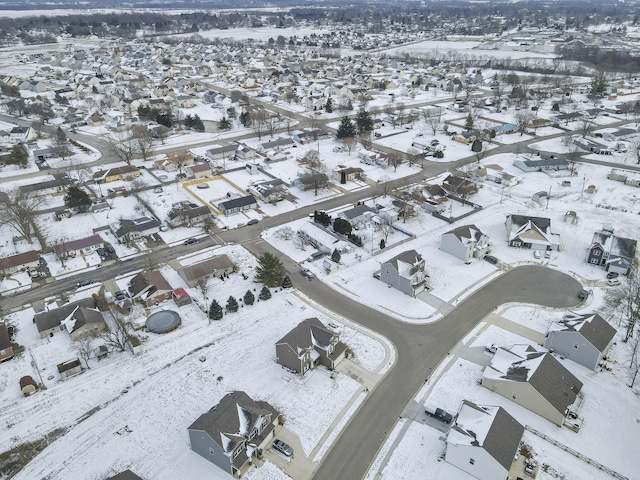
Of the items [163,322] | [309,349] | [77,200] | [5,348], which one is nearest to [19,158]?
[77,200]

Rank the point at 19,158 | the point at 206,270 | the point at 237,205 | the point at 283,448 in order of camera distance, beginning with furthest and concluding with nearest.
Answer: the point at 19,158 < the point at 237,205 < the point at 206,270 < the point at 283,448

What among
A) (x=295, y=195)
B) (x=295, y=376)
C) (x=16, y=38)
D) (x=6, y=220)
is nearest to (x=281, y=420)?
(x=295, y=376)

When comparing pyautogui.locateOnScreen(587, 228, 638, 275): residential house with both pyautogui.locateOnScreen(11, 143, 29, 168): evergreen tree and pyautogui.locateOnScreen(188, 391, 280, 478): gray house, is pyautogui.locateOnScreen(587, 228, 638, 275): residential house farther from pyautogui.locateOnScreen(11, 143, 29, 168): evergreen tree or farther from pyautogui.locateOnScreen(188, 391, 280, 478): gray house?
pyautogui.locateOnScreen(11, 143, 29, 168): evergreen tree

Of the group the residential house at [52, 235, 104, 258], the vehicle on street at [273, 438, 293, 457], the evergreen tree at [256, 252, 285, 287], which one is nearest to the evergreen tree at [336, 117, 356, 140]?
the evergreen tree at [256, 252, 285, 287]

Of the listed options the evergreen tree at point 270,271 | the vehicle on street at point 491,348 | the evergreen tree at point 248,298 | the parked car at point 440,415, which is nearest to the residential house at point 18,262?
the evergreen tree at point 248,298

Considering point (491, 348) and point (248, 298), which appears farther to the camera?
point (248, 298)

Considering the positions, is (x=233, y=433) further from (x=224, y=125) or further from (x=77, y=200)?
(x=224, y=125)
